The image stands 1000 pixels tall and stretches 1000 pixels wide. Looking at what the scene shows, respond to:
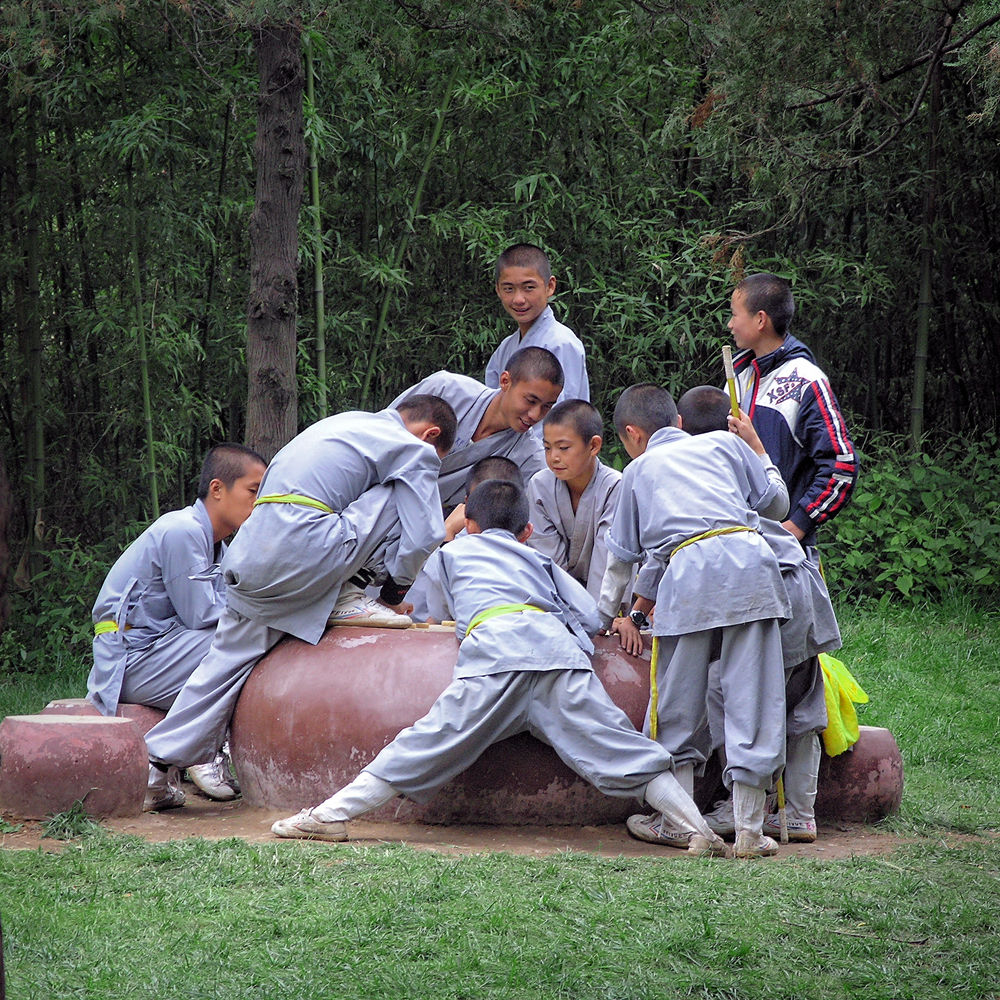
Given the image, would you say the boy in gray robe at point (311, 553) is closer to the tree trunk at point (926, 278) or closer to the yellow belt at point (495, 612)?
the yellow belt at point (495, 612)

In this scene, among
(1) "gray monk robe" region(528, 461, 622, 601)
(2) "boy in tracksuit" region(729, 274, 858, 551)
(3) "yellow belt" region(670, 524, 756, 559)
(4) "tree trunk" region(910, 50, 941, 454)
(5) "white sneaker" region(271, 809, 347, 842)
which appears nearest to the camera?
(5) "white sneaker" region(271, 809, 347, 842)

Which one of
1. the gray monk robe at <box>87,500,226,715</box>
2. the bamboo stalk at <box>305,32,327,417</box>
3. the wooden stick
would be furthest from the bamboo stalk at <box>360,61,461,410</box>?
the wooden stick

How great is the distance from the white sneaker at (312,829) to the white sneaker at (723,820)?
1224 millimetres

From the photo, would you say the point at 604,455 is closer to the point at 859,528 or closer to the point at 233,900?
the point at 859,528

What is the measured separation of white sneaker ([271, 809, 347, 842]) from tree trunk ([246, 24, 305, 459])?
2.27m

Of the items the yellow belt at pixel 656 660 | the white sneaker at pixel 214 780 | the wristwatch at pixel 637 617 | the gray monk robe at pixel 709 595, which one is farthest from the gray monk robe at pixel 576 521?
the white sneaker at pixel 214 780

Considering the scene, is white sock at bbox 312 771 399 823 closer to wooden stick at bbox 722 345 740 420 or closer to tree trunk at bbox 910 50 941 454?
wooden stick at bbox 722 345 740 420

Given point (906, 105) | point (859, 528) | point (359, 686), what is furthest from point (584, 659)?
point (906, 105)

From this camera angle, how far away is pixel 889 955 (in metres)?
3.25

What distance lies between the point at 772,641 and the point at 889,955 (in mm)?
1344

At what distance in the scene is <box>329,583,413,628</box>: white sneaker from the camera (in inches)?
194

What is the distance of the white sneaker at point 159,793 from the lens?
494cm

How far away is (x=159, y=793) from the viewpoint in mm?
4957

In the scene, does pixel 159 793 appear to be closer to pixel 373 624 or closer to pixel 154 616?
pixel 154 616
